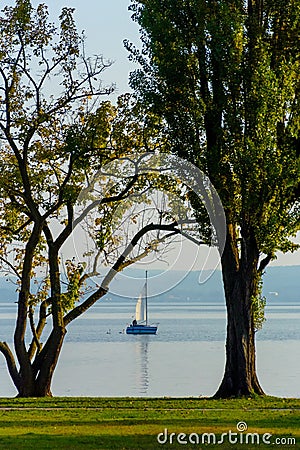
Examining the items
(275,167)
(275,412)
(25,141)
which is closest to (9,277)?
(25,141)

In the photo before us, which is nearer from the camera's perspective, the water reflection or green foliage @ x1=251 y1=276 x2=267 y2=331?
green foliage @ x1=251 y1=276 x2=267 y2=331

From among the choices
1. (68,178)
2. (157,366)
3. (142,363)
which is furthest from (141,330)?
(68,178)

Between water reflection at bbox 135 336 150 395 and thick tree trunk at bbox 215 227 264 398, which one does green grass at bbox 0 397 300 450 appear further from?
water reflection at bbox 135 336 150 395

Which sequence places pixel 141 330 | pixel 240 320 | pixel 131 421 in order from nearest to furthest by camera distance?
1. pixel 131 421
2. pixel 240 320
3. pixel 141 330

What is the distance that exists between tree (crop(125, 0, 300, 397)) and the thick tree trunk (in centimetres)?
3

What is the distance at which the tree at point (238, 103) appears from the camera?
2020cm

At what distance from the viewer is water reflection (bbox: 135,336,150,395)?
4470 centimetres

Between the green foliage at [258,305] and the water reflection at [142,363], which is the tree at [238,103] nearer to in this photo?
the green foliage at [258,305]

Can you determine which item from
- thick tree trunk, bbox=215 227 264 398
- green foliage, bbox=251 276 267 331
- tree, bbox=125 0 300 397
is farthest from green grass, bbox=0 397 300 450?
tree, bbox=125 0 300 397

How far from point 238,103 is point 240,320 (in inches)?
201

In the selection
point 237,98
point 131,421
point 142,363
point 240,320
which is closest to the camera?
point 131,421

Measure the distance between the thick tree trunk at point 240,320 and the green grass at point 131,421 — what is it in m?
Result: 1.31

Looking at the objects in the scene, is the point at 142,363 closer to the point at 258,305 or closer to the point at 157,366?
the point at 157,366

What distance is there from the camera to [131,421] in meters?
15.2
